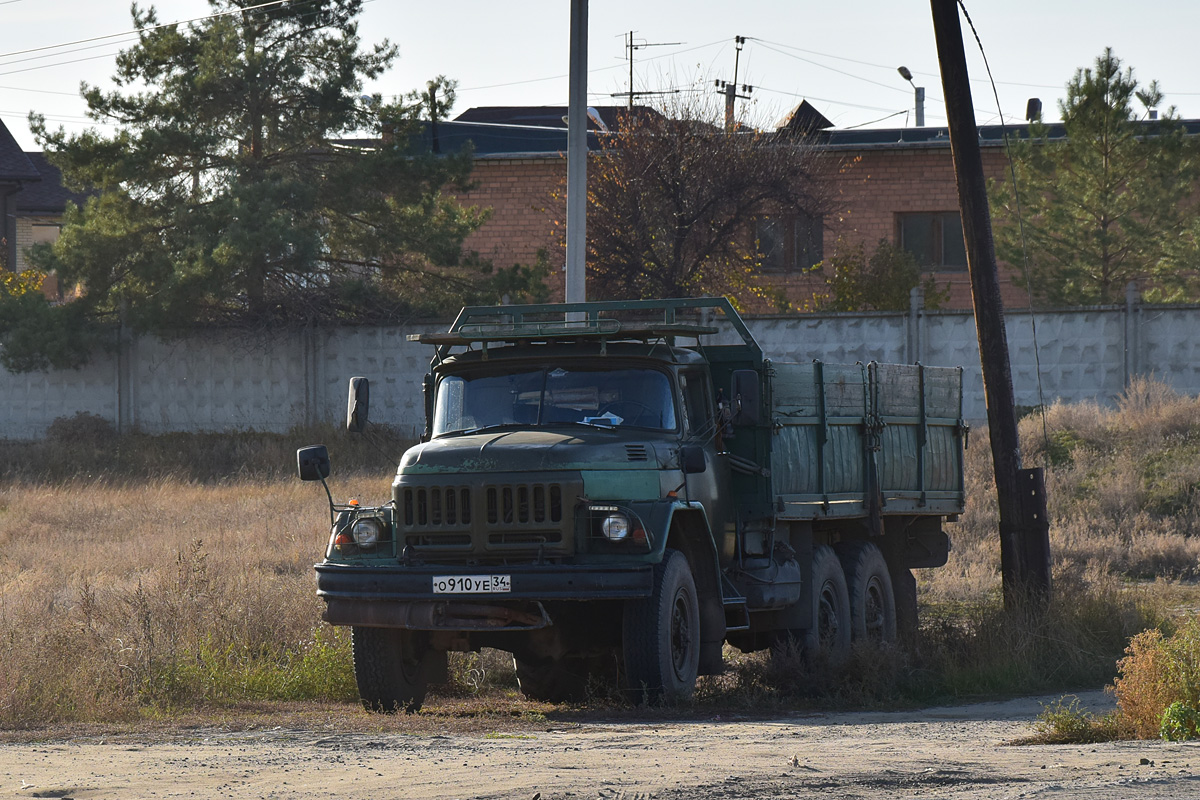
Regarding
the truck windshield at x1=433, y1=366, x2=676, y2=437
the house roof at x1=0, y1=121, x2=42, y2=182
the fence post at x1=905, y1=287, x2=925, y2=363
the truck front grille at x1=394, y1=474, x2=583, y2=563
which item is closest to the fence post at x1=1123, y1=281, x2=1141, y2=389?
the fence post at x1=905, y1=287, x2=925, y2=363

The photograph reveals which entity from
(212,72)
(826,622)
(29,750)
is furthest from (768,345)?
(29,750)

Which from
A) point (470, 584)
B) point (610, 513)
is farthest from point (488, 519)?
point (610, 513)

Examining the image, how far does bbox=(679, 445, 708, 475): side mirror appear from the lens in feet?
33.4

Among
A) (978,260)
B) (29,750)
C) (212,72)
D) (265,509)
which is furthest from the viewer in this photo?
(212,72)

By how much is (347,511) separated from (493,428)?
3.70 feet

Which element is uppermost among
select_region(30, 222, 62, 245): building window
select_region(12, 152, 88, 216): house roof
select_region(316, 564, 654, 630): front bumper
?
select_region(12, 152, 88, 216): house roof

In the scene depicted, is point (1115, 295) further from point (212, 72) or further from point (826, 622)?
point (826, 622)

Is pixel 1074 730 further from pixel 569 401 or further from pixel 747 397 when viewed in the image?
pixel 569 401

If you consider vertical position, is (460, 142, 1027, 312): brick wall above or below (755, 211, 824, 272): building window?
above

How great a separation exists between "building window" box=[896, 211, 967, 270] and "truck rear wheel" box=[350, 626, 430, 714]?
29438 millimetres

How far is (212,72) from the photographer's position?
2833cm

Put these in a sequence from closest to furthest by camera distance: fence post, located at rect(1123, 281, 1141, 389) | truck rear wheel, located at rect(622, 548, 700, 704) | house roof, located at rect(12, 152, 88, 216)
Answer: truck rear wheel, located at rect(622, 548, 700, 704) → fence post, located at rect(1123, 281, 1141, 389) → house roof, located at rect(12, 152, 88, 216)

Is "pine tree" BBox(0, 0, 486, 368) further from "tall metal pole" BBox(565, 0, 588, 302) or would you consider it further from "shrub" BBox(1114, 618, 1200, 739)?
"shrub" BBox(1114, 618, 1200, 739)

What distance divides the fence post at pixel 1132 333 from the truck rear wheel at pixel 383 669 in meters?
17.7
